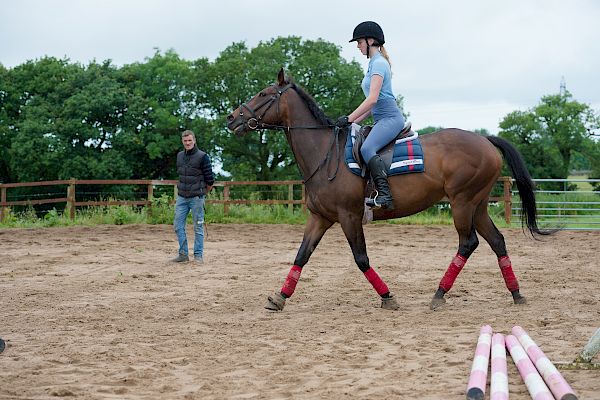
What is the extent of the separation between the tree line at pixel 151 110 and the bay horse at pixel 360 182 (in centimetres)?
2610

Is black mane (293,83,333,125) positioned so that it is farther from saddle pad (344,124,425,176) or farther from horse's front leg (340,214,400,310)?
horse's front leg (340,214,400,310)

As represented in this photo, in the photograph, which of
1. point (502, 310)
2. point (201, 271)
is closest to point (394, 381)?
point (502, 310)

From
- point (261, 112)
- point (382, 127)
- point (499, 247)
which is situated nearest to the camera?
point (382, 127)

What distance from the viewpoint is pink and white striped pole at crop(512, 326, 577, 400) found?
421cm

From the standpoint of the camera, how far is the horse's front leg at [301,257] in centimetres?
815

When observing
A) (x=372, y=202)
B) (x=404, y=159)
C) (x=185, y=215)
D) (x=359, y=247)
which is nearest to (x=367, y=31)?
(x=404, y=159)

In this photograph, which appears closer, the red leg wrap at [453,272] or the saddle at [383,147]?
the saddle at [383,147]

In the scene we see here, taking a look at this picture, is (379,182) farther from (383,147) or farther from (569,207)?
(569,207)

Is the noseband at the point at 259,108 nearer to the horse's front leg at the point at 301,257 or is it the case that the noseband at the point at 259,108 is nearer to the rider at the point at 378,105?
the rider at the point at 378,105

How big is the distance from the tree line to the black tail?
26073mm

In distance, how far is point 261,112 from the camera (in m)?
8.54

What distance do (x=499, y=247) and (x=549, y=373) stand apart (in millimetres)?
3865

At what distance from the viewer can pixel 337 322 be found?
739cm

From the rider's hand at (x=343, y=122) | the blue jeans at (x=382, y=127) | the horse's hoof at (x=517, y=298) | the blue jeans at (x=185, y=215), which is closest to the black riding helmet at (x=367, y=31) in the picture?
the blue jeans at (x=382, y=127)
